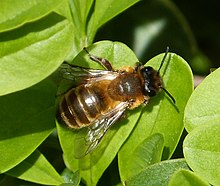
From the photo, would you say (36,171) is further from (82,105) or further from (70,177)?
(82,105)

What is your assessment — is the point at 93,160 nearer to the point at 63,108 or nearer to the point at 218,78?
the point at 63,108

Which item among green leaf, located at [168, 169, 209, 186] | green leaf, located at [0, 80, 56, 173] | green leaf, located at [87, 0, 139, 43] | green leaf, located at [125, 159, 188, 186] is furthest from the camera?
green leaf, located at [87, 0, 139, 43]

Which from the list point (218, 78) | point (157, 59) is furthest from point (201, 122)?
point (157, 59)

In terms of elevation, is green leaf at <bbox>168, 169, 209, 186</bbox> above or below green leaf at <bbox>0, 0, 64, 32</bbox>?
below

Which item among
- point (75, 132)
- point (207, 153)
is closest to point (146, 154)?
point (207, 153)

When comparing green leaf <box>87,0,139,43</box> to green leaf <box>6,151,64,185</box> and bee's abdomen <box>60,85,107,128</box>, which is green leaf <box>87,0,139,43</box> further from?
green leaf <box>6,151,64,185</box>

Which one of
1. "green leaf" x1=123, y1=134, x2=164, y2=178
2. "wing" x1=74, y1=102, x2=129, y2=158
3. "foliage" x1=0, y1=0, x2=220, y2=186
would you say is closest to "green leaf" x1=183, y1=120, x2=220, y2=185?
"foliage" x1=0, y1=0, x2=220, y2=186

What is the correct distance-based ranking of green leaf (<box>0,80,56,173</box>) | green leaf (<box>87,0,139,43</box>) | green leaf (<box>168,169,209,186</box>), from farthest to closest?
1. green leaf (<box>87,0,139,43</box>)
2. green leaf (<box>0,80,56,173</box>)
3. green leaf (<box>168,169,209,186</box>)

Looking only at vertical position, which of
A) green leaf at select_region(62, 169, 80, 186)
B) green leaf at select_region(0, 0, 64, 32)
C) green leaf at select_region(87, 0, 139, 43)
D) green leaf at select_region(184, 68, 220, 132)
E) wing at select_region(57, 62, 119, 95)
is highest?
green leaf at select_region(0, 0, 64, 32)
